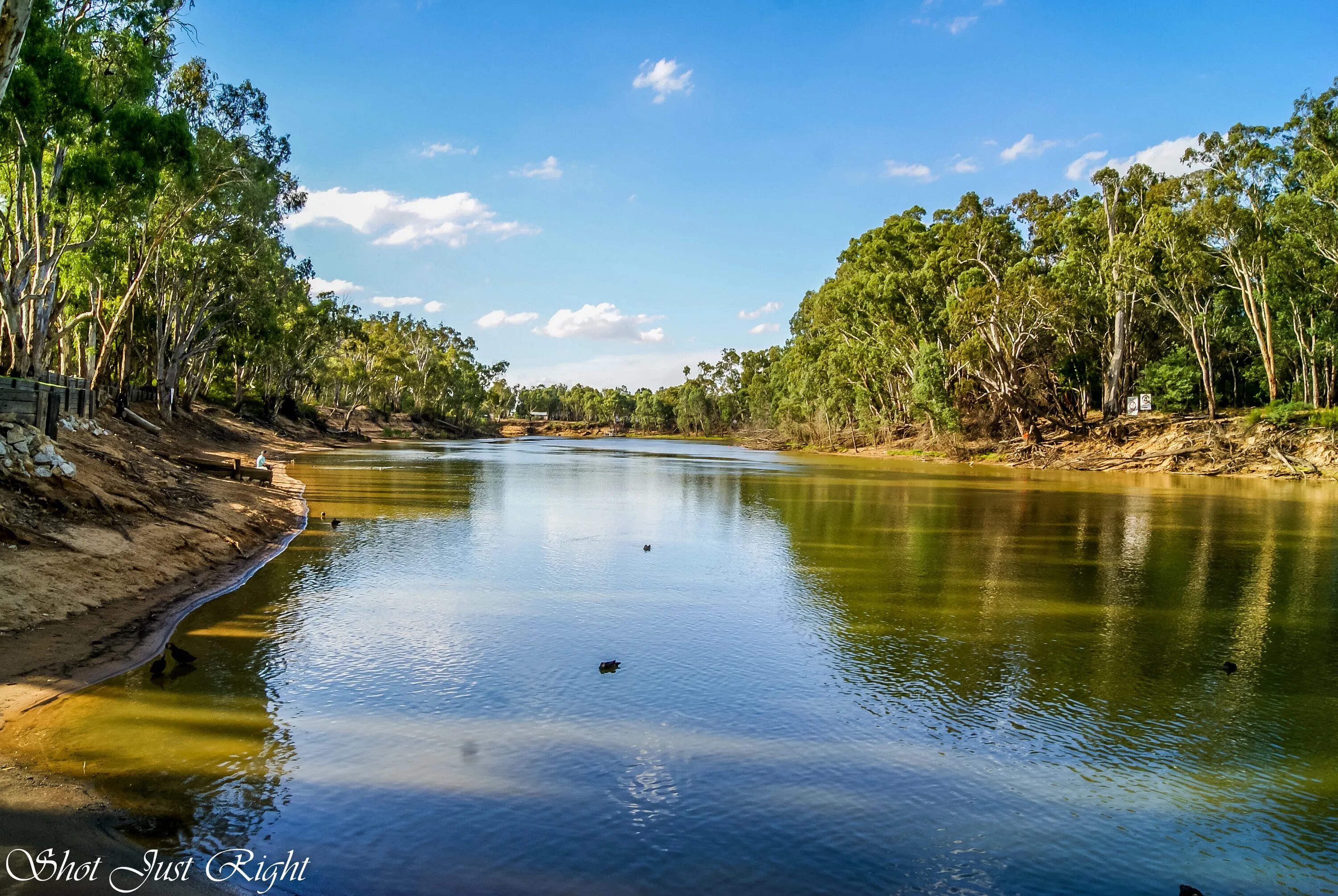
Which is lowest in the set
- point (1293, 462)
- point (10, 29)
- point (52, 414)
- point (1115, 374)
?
point (1293, 462)

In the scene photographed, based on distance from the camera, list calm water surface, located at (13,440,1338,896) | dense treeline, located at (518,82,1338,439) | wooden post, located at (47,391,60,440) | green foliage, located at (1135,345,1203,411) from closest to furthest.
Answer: calm water surface, located at (13,440,1338,896)
wooden post, located at (47,391,60,440)
dense treeline, located at (518,82,1338,439)
green foliage, located at (1135,345,1203,411)

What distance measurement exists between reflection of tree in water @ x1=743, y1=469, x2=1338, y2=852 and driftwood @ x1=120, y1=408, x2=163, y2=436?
2856 cm

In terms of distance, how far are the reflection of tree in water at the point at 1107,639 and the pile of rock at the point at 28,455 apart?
549 inches

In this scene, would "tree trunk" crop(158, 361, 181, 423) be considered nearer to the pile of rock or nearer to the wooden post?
the wooden post

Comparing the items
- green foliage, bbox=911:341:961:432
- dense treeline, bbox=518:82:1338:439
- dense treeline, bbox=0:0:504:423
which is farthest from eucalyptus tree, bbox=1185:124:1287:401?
dense treeline, bbox=0:0:504:423

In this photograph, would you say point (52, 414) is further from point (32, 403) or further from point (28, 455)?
point (28, 455)

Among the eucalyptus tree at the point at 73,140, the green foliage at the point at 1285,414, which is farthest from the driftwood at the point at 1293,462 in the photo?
the eucalyptus tree at the point at 73,140

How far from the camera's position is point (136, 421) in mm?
38188

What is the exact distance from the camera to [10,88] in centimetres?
1603

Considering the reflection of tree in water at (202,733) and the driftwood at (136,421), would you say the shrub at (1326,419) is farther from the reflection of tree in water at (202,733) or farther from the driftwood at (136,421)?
the driftwood at (136,421)

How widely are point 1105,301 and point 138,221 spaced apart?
5461cm

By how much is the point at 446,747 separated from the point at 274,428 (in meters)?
68.0

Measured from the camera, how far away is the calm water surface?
284 inches

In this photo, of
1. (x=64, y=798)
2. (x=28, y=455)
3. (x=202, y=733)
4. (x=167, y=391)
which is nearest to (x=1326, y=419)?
(x=202, y=733)
